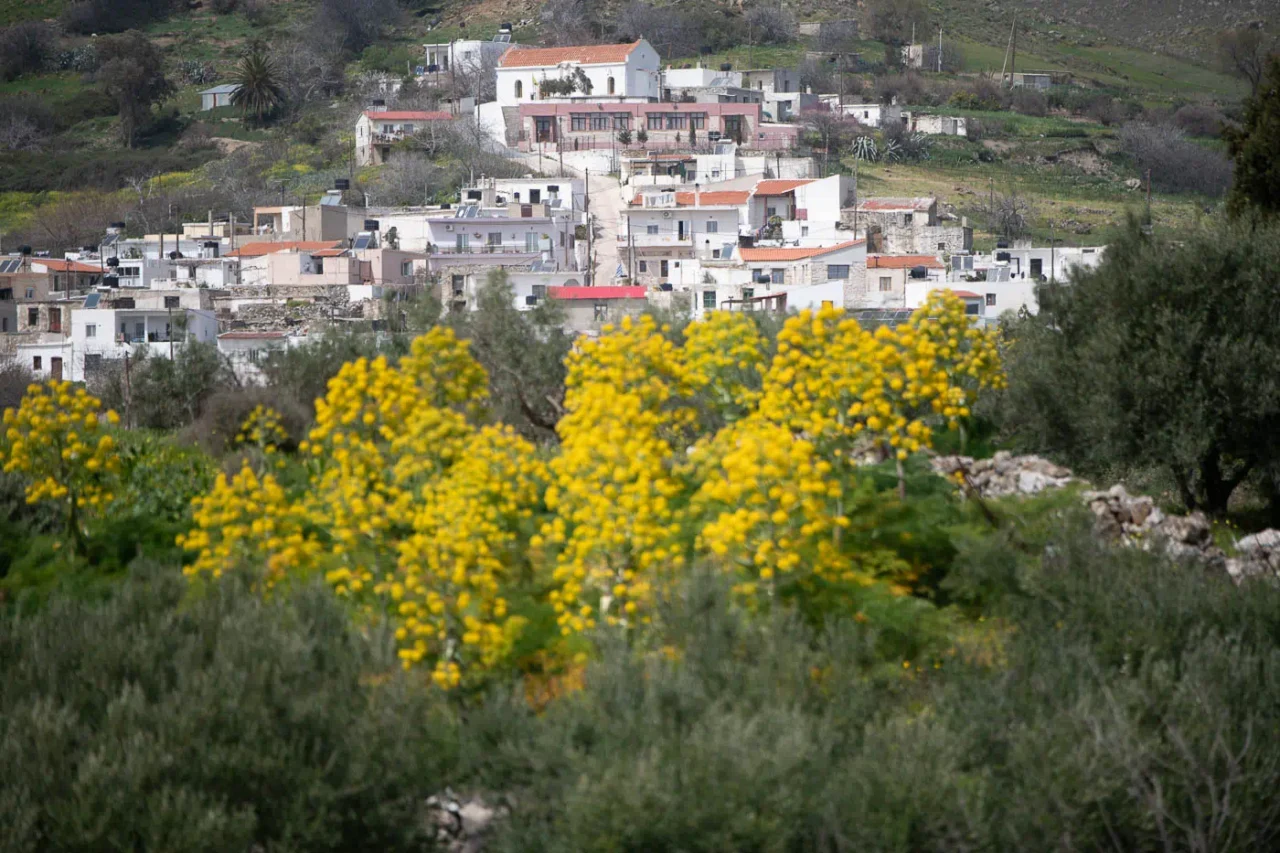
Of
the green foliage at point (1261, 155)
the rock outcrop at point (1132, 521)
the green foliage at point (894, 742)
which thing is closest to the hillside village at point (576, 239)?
the green foliage at point (1261, 155)

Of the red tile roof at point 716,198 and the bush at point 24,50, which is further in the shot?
the bush at point 24,50

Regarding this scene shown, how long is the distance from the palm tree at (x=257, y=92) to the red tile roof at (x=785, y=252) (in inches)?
1719

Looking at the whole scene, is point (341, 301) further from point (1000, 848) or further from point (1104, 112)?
point (1104, 112)

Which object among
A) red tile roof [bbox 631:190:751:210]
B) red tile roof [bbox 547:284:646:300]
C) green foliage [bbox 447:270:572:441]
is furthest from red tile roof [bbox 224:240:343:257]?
green foliage [bbox 447:270:572:441]

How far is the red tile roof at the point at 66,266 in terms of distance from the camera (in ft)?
175

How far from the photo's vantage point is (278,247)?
5631 centimetres

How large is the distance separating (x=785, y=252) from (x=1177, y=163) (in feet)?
106

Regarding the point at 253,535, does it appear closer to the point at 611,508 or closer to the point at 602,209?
the point at 611,508

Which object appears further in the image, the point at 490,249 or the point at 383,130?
the point at 383,130

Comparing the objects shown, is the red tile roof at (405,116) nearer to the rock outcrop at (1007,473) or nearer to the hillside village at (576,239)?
the hillside village at (576,239)

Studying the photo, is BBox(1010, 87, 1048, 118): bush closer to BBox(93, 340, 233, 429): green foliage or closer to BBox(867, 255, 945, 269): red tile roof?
BBox(867, 255, 945, 269): red tile roof

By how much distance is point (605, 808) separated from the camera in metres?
7.41

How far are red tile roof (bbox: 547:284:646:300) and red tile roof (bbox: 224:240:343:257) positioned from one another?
48.9 feet

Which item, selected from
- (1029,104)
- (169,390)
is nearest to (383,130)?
(1029,104)
